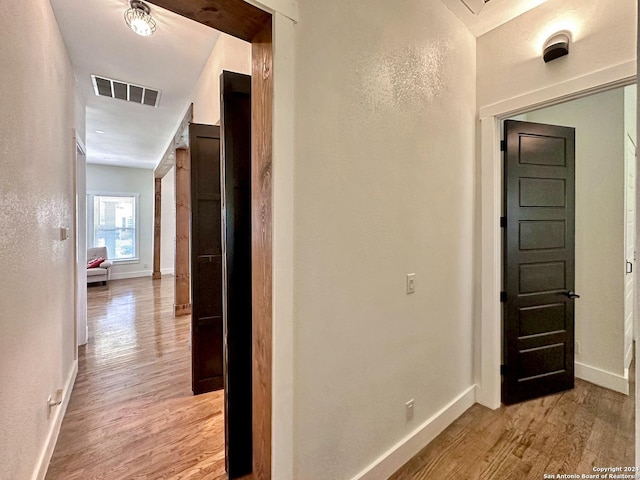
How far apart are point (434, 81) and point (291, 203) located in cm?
153

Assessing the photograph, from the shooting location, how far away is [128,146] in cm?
610

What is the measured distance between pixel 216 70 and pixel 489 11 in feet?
7.29

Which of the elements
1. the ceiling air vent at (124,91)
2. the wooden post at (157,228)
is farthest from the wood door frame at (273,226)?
the wooden post at (157,228)

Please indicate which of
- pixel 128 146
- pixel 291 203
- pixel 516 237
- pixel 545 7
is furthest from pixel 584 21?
pixel 128 146

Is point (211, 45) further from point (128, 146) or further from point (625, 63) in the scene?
point (128, 146)

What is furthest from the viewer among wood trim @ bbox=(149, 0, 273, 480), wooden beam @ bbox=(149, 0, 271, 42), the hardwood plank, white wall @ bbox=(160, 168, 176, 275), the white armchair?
white wall @ bbox=(160, 168, 176, 275)

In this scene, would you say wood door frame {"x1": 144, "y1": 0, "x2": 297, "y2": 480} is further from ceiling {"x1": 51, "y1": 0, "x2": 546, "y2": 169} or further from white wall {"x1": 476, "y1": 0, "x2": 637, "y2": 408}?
white wall {"x1": 476, "y1": 0, "x2": 637, "y2": 408}

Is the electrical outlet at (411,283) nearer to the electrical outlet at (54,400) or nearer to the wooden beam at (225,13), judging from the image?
the wooden beam at (225,13)

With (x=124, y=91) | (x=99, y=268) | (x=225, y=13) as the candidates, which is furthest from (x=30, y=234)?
(x=99, y=268)

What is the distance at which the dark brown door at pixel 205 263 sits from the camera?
2.62 metres

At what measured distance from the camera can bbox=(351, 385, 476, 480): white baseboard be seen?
1.70 meters

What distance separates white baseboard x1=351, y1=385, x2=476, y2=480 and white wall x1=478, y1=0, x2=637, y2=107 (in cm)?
239

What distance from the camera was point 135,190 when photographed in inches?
326

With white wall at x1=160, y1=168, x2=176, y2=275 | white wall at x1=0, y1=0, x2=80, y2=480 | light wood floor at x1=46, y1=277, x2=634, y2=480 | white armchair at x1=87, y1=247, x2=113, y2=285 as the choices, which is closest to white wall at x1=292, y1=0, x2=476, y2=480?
light wood floor at x1=46, y1=277, x2=634, y2=480
